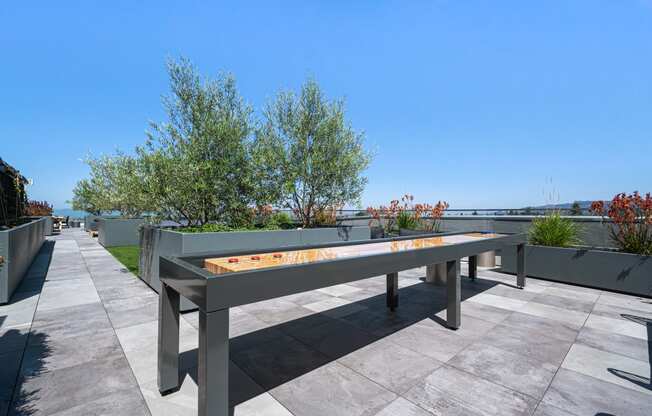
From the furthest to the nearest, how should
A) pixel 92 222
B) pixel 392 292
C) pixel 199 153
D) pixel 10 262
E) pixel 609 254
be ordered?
pixel 92 222 → pixel 199 153 → pixel 609 254 → pixel 10 262 → pixel 392 292

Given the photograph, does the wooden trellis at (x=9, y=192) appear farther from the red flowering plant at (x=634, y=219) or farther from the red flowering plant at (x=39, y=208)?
the red flowering plant at (x=634, y=219)

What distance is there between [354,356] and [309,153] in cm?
624

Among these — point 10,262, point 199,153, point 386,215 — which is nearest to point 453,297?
point 199,153

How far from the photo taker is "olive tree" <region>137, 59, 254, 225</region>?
19.1ft

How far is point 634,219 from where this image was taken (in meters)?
5.35

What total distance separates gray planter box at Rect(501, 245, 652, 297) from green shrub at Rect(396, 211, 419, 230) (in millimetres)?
3378

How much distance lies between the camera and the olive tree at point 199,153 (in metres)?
5.83

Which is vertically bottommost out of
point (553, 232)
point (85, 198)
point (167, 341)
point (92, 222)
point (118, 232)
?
point (167, 341)

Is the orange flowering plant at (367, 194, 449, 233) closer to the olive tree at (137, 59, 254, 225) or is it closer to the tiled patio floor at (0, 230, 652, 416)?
the tiled patio floor at (0, 230, 652, 416)

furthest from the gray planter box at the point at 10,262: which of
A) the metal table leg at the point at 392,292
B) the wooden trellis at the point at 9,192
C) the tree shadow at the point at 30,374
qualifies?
the metal table leg at the point at 392,292

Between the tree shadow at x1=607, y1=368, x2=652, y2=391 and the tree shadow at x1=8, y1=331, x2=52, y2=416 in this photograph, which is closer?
the tree shadow at x1=8, y1=331, x2=52, y2=416

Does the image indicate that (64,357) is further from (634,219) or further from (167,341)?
(634,219)

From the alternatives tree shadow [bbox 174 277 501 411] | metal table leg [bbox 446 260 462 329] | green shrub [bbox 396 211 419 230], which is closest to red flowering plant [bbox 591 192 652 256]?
tree shadow [bbox 174 277 501 411]

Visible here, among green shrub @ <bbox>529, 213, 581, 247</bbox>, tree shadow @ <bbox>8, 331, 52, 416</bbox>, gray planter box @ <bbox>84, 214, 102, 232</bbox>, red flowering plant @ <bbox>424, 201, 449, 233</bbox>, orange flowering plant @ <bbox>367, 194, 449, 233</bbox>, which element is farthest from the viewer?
gray planter box @ <bbox>84, 214, 102, 232</bbox>
